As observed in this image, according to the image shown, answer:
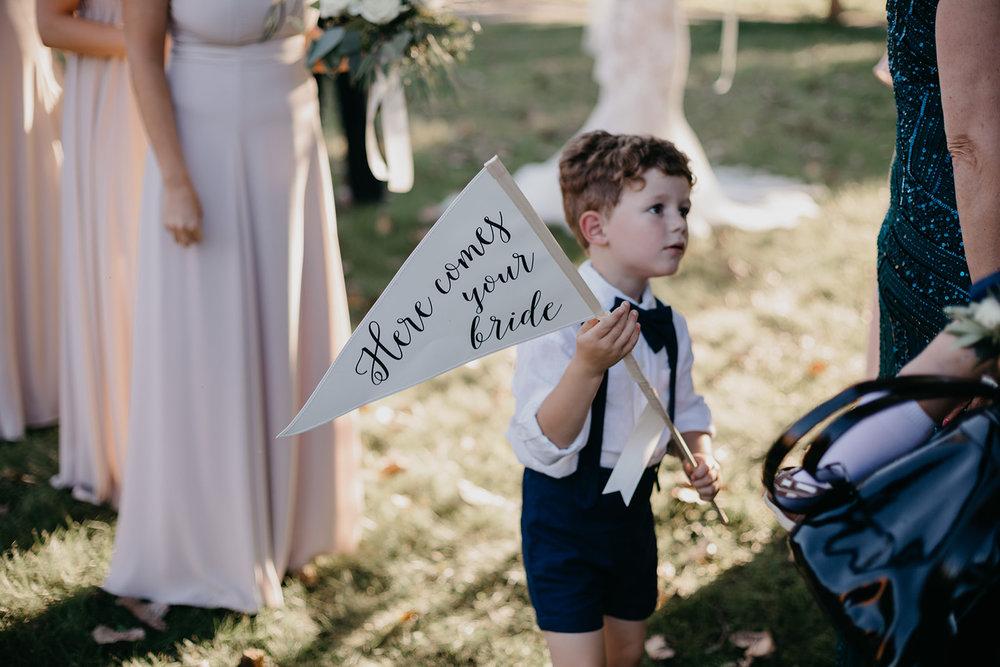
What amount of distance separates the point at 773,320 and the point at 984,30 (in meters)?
3.84

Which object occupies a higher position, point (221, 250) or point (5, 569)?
point (221, 250)

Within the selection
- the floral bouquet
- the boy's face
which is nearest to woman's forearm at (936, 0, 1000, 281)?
the boy's face

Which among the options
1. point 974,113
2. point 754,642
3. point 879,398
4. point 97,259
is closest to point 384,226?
point 97,259

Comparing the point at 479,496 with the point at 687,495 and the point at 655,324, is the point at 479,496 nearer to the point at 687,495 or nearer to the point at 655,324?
the point at 687,495

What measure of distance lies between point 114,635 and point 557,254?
1988 mm

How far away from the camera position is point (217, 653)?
111 inches

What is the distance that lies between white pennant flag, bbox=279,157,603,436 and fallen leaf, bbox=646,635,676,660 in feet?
4.81

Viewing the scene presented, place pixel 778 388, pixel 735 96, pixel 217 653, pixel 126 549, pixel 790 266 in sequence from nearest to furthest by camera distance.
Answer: pixel 217 653 < pixel 126 549 < pixel 778 388 < pixel 790 266 < pixel 735 96

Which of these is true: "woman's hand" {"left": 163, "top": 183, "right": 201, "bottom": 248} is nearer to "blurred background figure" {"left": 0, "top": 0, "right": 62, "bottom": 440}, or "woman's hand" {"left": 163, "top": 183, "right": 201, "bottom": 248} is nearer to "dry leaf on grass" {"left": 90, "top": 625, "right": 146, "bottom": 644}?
"dry leaf on grass" {"left": 90, "top": 625, "right": 146, "bottom": 644}

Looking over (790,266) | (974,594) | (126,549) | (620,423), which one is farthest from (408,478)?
(790,266)

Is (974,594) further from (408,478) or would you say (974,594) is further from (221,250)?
(408,478)

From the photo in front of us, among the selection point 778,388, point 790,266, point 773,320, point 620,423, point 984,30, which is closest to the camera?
point 984,30

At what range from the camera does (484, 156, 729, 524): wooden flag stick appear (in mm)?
1752

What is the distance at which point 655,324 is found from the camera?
2.19 m
